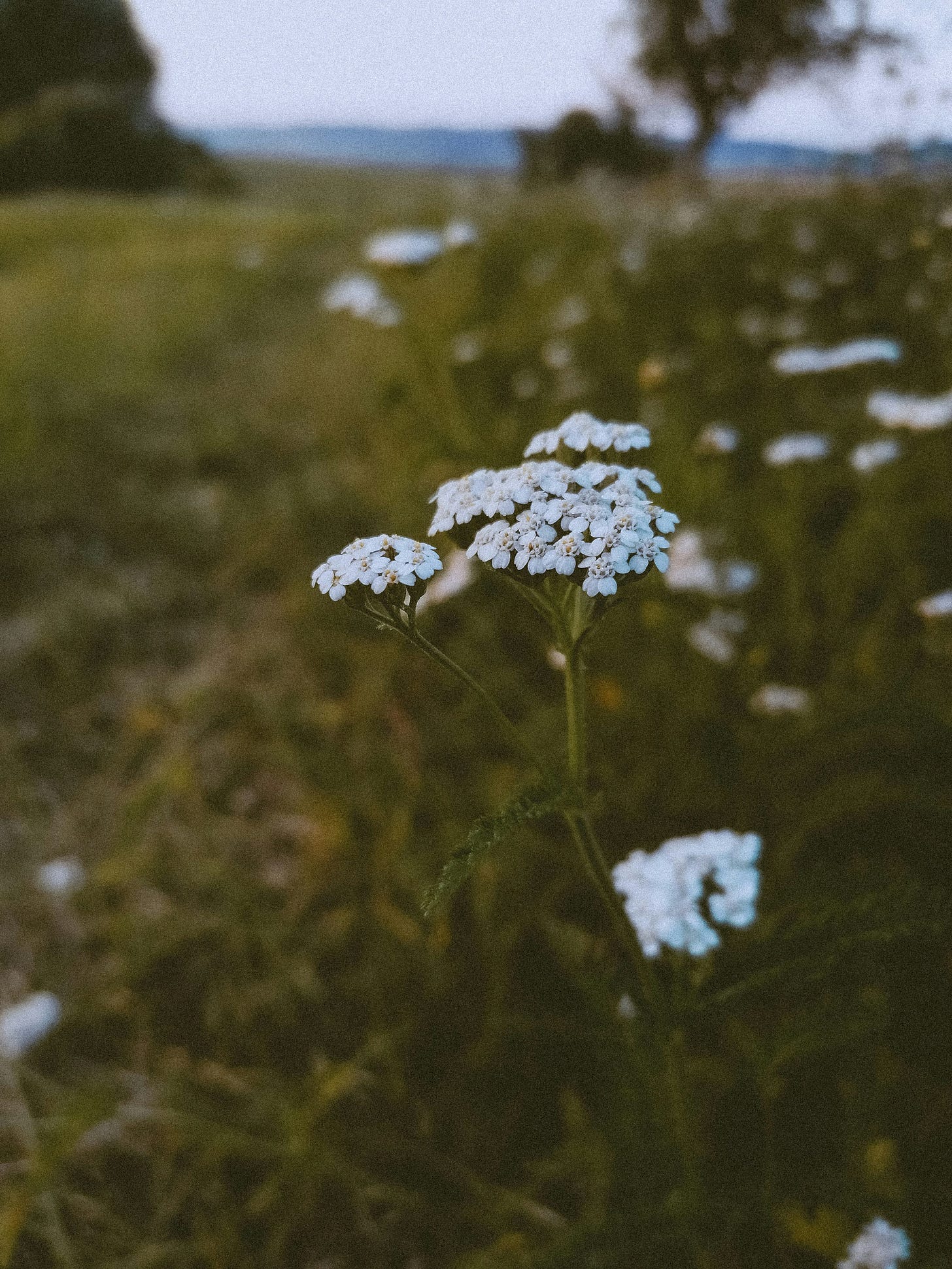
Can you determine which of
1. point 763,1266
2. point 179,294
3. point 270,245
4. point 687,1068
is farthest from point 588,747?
point 270,245

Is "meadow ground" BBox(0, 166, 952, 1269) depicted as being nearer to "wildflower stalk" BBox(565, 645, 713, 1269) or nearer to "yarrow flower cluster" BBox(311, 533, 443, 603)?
"wildflower stalk" BBox(565, 645, 713, 1269)

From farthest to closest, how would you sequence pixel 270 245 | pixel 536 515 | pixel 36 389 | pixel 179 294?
pixel 270 245 < pixel 179 294 < pixel 36 389 < pixel 536 515

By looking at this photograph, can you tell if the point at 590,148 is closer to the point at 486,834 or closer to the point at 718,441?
the point at 718,441

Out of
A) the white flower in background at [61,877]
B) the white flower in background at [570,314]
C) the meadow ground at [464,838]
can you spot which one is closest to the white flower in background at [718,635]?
the meadow ground at [464,838]

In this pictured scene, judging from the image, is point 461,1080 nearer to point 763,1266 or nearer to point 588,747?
point 763,1266

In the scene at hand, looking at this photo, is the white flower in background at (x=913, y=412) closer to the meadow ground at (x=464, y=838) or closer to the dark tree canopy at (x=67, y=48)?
the meadow ground at (x=464, y=838)
